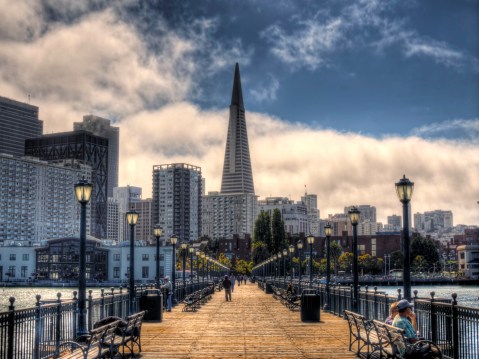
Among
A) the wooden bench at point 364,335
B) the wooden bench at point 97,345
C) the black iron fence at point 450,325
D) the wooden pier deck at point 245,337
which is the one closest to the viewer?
the wooden bench at point 97,345

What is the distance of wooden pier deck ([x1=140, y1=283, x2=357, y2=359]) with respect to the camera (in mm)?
17156

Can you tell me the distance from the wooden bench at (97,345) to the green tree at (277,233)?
127 m

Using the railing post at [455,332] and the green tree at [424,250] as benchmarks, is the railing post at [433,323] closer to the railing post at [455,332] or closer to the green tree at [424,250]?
the railing post at [455,332]

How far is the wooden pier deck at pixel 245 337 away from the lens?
56.3 feet

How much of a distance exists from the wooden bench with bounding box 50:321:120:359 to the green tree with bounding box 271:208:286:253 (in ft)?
417

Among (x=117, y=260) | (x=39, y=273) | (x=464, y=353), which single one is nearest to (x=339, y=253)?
(x=117, y=260)

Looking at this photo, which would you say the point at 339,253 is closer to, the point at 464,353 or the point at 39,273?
the point at 39,273

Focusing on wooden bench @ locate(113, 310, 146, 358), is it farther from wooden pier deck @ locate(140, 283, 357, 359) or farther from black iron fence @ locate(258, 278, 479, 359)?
black iron fence @ locate(258, 278, 479, 359)

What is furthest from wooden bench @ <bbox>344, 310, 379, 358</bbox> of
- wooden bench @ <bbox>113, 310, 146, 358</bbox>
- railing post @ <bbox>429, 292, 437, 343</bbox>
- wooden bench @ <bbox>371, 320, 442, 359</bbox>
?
wooden bench @ <bbox>113, 310, 146, 358</bbox>

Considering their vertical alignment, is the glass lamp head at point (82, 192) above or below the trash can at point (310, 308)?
above

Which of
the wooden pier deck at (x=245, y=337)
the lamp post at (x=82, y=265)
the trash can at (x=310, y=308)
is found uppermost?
the lamp post at (x=82, y=265)

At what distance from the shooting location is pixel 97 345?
15211 millimetres

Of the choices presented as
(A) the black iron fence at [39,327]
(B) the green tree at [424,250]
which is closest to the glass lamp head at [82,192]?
(A) the black iron fence at [39,327]

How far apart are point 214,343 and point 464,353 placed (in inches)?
280
